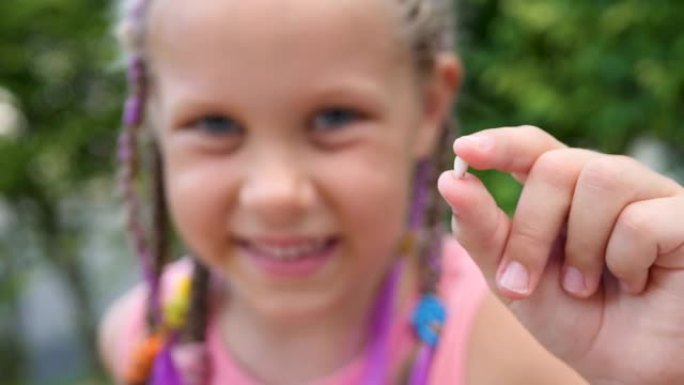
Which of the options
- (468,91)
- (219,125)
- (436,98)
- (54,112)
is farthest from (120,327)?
(54,112)

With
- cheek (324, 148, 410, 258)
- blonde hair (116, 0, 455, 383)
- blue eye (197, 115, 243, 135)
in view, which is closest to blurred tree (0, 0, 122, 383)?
blonde hair (116, 0, 455, 383)

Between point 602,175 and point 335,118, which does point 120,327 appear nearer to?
point 335,118

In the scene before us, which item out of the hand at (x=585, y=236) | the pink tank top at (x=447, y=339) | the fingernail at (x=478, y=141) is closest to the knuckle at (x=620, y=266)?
the hand at (x=585, y=236)

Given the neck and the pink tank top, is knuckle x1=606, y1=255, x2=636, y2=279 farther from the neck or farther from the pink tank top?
the neck

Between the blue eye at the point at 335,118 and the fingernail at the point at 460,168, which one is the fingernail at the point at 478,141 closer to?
the fingernail at the point at 460,168

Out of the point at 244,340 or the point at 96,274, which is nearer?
the point at 244,340

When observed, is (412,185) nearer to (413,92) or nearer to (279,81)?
(413,92)

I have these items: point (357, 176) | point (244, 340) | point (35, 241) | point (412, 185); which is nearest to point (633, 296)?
point (357, 176)
